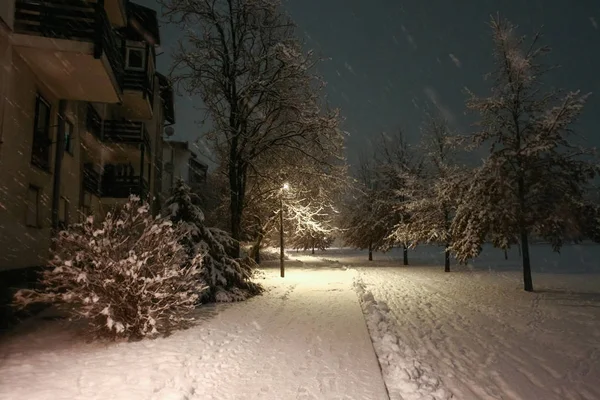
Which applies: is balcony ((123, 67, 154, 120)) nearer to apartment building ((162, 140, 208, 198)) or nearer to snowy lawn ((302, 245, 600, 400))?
snowy lawn ((302, 245, 600, 400))

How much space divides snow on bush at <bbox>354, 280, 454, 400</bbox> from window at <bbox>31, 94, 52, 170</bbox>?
9738 millimetres

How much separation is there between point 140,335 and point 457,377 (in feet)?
18.0

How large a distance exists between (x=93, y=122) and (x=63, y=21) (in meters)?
7.66

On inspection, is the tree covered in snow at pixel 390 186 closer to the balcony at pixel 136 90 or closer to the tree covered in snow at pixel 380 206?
the tree covered in snow at pixel 380 206

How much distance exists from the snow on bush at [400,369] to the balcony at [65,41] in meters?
9.20

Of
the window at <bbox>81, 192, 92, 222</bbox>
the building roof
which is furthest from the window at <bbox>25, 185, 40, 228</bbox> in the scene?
the building roof

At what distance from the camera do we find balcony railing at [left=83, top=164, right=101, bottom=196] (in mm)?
16531

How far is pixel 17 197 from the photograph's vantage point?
10047 mm

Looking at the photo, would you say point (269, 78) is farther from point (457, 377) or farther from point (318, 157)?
point (457, 377)

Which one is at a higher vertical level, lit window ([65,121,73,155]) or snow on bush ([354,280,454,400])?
lit window ([65,121,73,155])

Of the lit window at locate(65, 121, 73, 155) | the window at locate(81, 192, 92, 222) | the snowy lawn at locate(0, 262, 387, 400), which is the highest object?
the lit window at locate(65, 121, 73, 155)

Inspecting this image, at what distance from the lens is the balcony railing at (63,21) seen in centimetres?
984

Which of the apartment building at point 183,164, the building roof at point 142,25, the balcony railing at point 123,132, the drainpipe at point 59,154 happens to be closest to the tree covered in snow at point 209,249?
the drainpipe at point 59,154

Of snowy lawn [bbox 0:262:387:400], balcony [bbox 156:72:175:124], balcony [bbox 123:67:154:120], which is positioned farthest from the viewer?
balcony [bbox 156:72:175:124]
